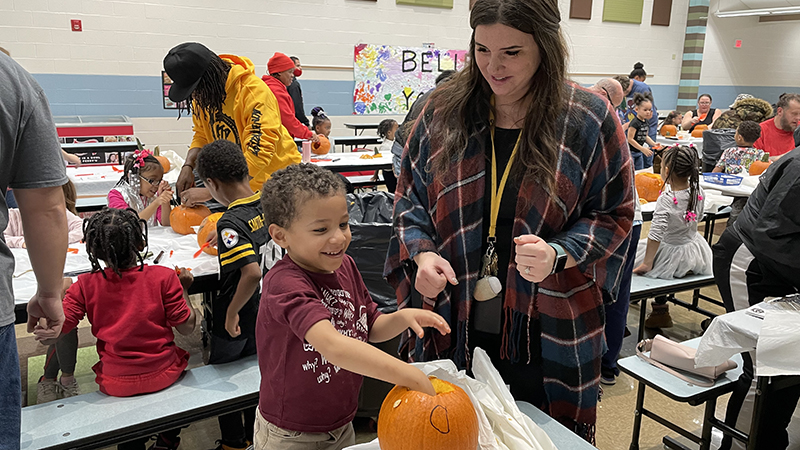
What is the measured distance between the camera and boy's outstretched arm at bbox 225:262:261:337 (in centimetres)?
238

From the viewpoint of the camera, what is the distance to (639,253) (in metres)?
3.89

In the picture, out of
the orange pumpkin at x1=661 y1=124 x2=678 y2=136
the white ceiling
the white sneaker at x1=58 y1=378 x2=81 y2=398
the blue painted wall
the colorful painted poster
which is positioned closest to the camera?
the white sneaker at x1=58 y1=378 x2=81 y2=398

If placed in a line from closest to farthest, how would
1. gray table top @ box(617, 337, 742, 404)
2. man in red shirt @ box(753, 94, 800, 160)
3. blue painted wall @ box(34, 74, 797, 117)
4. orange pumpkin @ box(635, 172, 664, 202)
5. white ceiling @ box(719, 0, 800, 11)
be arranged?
1. gray table top @ box(617, 337, 742, 404)
2. orange pumpkin @ box(635, 172, 664, 202)
3. man in red shirt @ box(753, 94, 800, 160)
4. blue painted wall @ box(34, 74, 797, 117)
5. white ceiling @ box(719, 0, 800, 11)

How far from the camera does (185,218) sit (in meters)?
3.11

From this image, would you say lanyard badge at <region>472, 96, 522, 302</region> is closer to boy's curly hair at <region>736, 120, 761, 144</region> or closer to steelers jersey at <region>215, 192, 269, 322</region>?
steelers jersey at <region>215, 192, 269, 322</region>

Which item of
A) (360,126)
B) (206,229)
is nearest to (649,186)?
(206,229)

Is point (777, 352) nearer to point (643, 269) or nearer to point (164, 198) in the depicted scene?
point (643, 269)

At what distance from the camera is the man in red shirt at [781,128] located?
5.37 meters

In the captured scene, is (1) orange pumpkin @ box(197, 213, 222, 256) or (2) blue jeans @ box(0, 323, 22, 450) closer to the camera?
(2) blue jeans @ box(0, 323, 22, 450)

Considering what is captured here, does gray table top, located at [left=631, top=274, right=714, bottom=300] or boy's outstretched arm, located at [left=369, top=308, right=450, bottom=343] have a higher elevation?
boy's outstretched arm, located at [left=369, top=308, right=450, bottom=343]

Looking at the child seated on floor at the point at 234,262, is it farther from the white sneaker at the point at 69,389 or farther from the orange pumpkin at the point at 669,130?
the orange pumpkin at the point at 669,130

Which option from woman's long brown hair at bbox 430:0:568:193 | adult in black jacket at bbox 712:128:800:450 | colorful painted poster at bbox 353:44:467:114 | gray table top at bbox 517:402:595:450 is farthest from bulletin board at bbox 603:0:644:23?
gray table top at bbox 517:402:595:450

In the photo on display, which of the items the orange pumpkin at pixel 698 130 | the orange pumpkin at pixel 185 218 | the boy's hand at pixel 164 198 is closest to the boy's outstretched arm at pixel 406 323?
the orange pumpkin at pixel 185 218

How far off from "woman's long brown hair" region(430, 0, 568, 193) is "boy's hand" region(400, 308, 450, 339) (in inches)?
15.6
